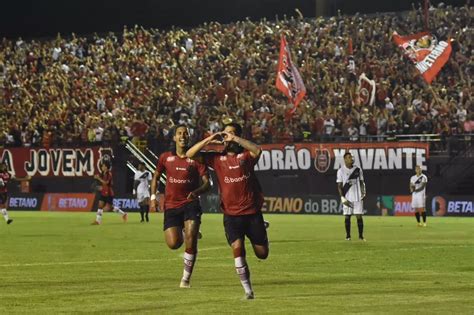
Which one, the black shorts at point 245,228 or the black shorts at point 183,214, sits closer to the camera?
the black shorts at point 245,228

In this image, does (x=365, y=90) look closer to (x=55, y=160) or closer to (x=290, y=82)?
(x=290, y=82)

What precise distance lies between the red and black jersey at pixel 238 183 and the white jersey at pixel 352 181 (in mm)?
15086

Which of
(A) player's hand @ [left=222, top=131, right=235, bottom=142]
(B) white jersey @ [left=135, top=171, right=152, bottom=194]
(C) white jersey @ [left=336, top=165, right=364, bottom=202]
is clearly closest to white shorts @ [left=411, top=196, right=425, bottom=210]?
(C) white jersey @ [left=336, top=165, right=364, bottom=202]

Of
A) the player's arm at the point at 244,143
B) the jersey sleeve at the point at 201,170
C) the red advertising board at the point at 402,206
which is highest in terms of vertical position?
the player's arm at the point at 244,143

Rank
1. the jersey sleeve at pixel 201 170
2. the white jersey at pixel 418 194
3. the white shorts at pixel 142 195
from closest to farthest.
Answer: the jersey sleeve at pixel 201 170
the white jersey at pixel 418 194
the white shorts at pixel 142 195

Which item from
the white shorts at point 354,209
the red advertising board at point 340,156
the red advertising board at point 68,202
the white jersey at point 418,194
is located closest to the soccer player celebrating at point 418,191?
the white jersey at point 418,194

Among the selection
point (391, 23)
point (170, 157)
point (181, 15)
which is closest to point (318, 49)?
point (391, 23)

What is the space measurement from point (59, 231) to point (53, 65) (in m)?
24.7

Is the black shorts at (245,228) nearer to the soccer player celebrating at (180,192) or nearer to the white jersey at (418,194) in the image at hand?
the soccer player celebrating at (180,192)

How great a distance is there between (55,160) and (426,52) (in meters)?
19.7

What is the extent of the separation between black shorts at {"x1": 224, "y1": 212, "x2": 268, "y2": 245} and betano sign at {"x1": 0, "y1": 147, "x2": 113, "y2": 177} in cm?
3723

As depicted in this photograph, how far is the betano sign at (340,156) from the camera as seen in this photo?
45.2 m

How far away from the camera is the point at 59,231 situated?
3538 centimetres

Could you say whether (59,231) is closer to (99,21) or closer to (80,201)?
(80,201)
